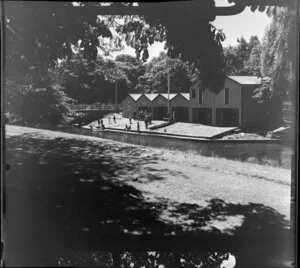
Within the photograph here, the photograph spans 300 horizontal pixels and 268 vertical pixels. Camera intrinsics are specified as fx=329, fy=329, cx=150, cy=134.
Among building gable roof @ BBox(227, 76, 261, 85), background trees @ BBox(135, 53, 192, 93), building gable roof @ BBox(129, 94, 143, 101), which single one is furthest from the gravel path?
building gable roof @ BBox(227, 76, 261, 85)

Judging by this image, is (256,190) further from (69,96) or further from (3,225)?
(3,225)

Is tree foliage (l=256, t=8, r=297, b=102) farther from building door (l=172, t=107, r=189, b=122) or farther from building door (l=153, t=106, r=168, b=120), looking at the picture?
building door (l=153, t=106, r=168, b=120)

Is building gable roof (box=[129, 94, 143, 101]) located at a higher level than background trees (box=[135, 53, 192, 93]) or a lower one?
lower

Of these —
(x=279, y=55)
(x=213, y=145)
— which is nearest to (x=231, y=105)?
(x=213, y=145)

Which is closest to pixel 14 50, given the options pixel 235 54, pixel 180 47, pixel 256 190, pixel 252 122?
pixel 180 47

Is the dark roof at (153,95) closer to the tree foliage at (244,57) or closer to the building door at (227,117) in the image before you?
the building door at (227,117)
